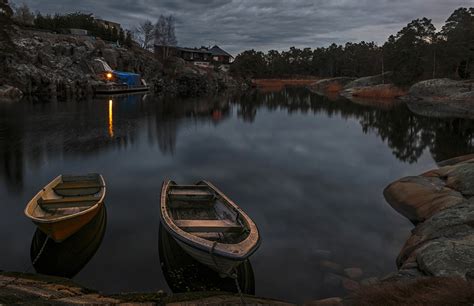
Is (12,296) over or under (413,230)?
over

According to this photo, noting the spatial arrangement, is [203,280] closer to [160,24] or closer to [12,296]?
[12,296]

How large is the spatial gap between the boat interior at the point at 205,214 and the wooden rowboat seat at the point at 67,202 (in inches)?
107

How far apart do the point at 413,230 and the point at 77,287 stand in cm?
1148

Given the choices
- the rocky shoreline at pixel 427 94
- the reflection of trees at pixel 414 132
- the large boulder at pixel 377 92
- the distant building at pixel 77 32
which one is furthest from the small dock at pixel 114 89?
the large boulder at pixel 377 92

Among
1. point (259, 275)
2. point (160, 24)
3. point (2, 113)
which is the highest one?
point (160, 24)

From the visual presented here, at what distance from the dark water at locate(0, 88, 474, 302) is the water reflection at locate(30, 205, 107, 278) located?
0.13m

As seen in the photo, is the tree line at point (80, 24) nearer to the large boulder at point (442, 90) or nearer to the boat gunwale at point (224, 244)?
the large boulder at point (442, 90)

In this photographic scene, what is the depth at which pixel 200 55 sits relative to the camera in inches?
5202

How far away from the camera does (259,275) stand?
10297mm

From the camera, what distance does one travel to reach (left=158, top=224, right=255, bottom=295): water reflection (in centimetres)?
936

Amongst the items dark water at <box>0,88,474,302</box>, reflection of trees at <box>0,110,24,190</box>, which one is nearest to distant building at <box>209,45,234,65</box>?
dark water at <box>0,88,474,302</box>

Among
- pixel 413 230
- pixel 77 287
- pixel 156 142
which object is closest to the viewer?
pixel 77 287

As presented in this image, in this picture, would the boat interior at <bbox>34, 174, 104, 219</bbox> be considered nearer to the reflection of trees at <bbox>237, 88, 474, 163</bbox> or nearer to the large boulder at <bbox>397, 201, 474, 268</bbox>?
the large boulder at <bbox>397, 201, 474, 268</bbox>

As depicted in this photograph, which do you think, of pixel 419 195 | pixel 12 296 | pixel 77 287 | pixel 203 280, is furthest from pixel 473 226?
pixel 12 296
